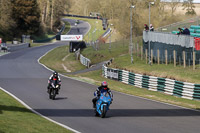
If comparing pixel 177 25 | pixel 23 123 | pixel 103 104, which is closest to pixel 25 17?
pixel 177 25

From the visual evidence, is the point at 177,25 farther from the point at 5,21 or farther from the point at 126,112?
the point at 5,21

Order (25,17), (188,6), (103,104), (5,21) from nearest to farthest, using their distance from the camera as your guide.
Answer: (103,104) → (5,21) → (188,6) → (25,17)

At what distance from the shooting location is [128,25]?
82.4 meters

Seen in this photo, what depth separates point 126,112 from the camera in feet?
60.5

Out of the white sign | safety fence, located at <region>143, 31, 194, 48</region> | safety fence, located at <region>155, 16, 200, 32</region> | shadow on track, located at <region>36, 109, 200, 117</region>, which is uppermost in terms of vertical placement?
safety fence, located at <region>155, 16, 200, 32</region>

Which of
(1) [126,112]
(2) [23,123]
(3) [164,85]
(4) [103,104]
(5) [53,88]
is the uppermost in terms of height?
(4) [103,104]

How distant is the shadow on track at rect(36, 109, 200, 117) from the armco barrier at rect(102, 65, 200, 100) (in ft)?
22.4

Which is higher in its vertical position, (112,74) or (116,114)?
(116,114)

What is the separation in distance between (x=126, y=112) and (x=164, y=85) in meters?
11.8

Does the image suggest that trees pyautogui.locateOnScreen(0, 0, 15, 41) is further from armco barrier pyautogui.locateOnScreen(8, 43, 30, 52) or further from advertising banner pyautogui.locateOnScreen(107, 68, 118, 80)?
advertising banner pyautogui.locateOnScreen(107, 68, 118, 80)

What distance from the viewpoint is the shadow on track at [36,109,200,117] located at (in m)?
17.5

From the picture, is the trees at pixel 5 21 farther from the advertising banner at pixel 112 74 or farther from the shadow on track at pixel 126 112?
the shadow on track at pixel 126 112

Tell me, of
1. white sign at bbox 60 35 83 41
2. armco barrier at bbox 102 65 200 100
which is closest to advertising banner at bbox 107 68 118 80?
armco barrier at bbox 102 65 200 100

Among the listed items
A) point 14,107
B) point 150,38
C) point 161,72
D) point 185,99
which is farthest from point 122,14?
point 14,107
